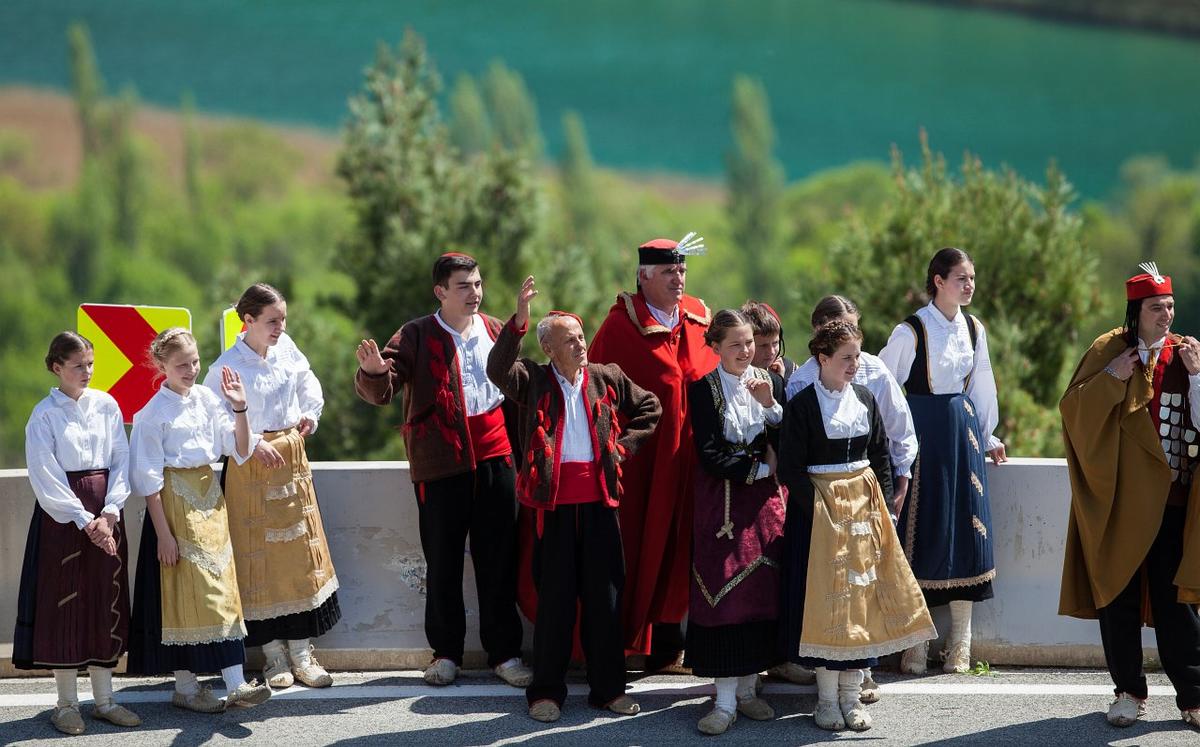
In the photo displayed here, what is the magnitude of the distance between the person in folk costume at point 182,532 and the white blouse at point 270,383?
0.45 ft

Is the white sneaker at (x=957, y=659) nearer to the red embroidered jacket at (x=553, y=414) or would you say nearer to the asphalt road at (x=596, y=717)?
the asphalt road at (x=596, y=717)

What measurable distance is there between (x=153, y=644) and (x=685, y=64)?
32277 millimetres

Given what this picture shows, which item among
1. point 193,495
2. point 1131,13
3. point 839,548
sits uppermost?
point 1131,13

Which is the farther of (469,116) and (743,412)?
(469,116)

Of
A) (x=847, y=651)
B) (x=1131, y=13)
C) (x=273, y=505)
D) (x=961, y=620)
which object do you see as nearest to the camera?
(x=847, y=651)

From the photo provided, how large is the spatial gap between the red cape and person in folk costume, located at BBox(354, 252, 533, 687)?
1.67 ft

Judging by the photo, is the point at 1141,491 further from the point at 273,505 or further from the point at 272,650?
the point at 272,650

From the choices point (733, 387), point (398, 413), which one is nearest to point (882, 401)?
point (733, 387)

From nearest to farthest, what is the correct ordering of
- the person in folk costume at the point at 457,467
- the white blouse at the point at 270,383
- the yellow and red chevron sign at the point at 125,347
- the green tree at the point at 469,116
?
the white blouse at the point at 270,383, the person in folk costume at the point at 457,467, the yellow and red chevron sign at the point at 125,347, the green tree at the point at 469,116

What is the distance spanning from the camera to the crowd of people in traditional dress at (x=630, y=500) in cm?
517

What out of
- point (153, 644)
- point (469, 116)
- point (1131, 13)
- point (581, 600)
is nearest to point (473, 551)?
point (581, 600)

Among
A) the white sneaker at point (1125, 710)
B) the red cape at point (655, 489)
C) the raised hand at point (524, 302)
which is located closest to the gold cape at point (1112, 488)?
the white sneaker at point (1125, 710)

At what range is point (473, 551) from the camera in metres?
5.82

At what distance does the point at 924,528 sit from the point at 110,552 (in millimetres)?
3333
